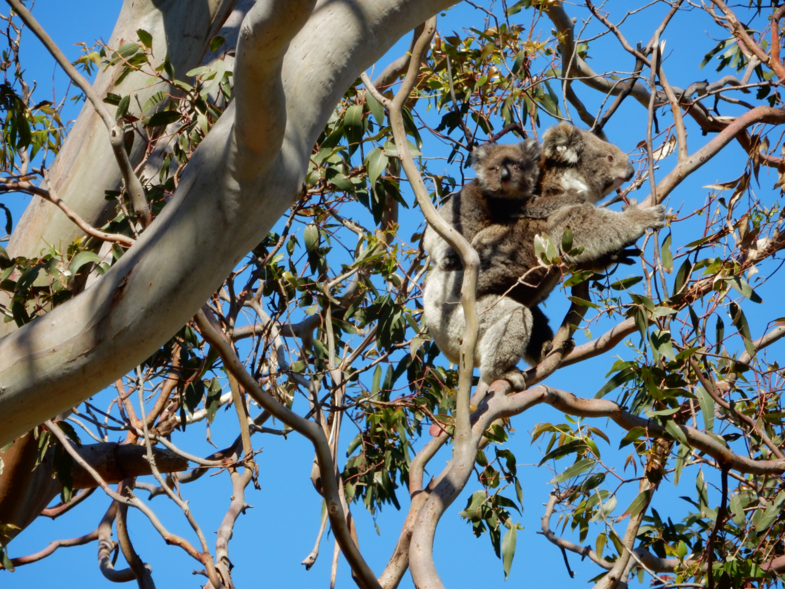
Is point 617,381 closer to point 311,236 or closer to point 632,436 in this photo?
point 632,436

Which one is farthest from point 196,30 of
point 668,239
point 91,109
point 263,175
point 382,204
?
point 668,239

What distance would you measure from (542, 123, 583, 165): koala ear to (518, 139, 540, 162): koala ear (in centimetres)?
13

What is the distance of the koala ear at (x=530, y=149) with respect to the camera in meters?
4.32

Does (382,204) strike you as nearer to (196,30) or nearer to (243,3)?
(196,30)

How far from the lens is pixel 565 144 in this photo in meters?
4.40

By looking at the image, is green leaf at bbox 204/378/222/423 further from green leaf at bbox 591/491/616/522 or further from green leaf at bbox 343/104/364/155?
green leaf at bbox 591/491/616/522

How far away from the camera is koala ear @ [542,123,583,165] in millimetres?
4395

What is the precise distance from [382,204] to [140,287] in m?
1.83

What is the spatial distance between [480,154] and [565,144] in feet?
1.82

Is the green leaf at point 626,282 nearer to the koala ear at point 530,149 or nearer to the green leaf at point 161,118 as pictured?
the green leaf at point 161,118

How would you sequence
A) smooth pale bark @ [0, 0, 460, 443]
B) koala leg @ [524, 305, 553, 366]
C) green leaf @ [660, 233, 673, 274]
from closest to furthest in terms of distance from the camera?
smooth pale bark @ [0, 0, 460, 443] < green leaf @ [660, 233, 673, 274] < koala leg @ [524, 305, 553, 366]

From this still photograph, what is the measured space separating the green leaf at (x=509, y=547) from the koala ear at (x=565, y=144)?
2.34m

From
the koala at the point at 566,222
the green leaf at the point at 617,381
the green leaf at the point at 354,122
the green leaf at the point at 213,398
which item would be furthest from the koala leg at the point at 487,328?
the green leaf at the point at 213,398

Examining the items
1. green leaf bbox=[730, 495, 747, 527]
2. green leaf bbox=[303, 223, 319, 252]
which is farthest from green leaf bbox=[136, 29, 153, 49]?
green leaf bbox=[730, 495, 747, 527]
